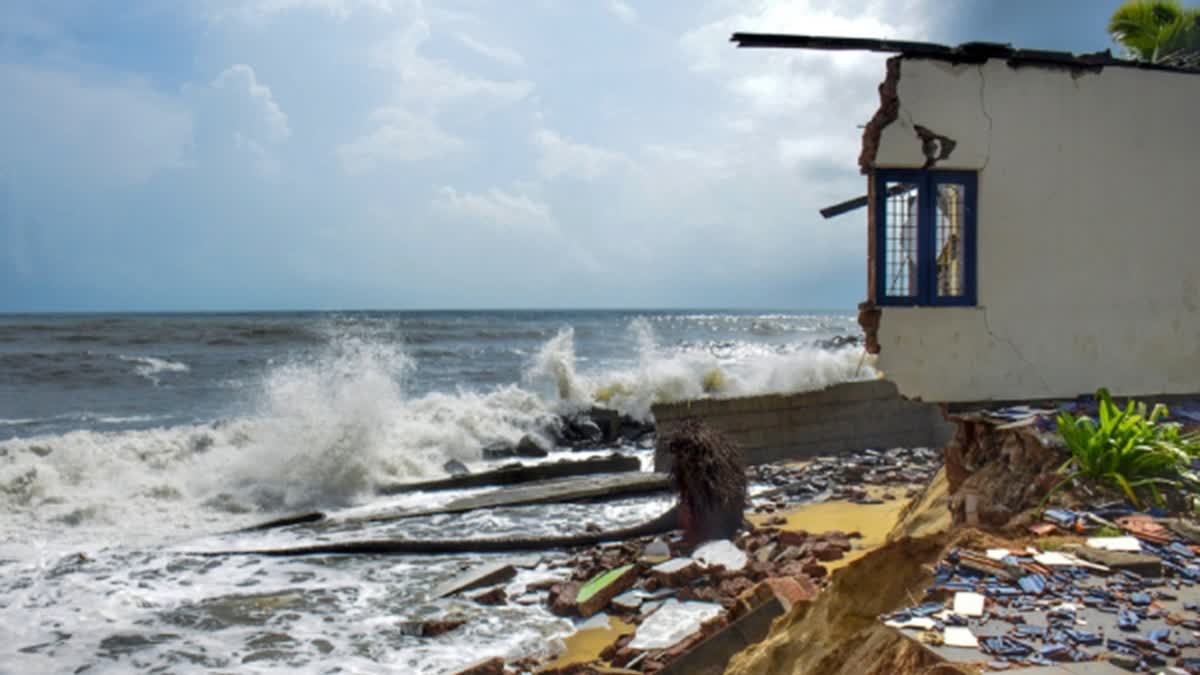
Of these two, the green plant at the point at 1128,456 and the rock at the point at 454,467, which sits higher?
the green plant at the point at 1128,456

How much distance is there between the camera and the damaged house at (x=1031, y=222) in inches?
309

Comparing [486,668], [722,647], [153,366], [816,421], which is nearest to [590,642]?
[486,668]

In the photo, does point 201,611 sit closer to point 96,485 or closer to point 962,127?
point 96,485

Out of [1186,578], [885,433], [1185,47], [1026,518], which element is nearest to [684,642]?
[1026,518]

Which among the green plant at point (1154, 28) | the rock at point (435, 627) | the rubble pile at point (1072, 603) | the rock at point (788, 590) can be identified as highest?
the green plant at point (1154, 28)

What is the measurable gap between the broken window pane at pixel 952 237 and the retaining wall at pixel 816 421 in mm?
4553

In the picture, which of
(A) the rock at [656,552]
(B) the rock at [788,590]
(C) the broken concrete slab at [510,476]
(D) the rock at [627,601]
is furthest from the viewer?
(C) the broken concrete slab at [510,476]

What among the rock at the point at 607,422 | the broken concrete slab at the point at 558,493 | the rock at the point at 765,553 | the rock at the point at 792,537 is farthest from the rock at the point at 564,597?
the rock at the point at 607,422

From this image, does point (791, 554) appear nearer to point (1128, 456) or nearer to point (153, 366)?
point (1128, 456)

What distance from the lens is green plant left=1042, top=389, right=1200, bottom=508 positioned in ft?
18.9

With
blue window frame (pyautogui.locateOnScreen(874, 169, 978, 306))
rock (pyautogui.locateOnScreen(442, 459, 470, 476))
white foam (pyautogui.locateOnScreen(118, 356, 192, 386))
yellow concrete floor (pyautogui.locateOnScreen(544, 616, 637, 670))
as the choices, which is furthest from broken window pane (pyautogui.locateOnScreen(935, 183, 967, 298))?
white foam (pyautogui.locateOnScreen(118, 356, 192, 386))

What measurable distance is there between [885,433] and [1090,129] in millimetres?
6454

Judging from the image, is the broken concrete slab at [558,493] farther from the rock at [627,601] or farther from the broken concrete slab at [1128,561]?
the broken concrete slab at [1128,561]

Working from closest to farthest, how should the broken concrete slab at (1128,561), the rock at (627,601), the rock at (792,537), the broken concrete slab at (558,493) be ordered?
the broken concrete slab at (1128,561) → the rock at (627,601) → the rock at (792,537) → the broken concrete slab at (558,493)
